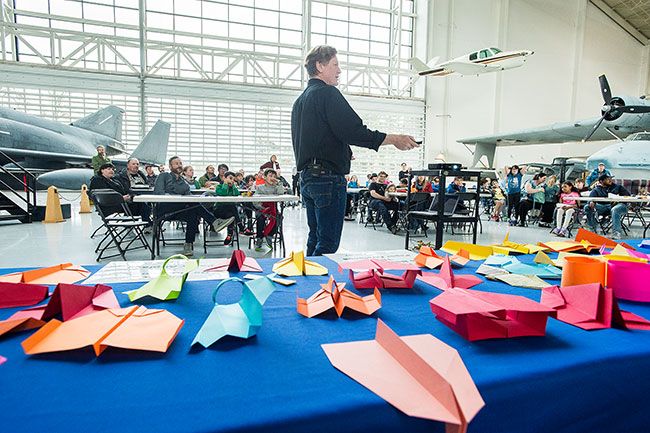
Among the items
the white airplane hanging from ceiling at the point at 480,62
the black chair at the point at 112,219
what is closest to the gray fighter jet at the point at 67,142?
the black chair at the point at 112,219

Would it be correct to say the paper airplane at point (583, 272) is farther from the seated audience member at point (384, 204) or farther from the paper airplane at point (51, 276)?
the seated audience member at point (384, 204)

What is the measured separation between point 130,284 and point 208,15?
39.7 feet

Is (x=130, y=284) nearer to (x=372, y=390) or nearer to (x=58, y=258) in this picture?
(x=372, y=390)

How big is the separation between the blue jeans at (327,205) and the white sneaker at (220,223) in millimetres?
2505

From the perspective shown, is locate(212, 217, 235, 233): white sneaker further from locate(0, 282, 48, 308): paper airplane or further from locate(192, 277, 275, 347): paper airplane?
locate(192, 277, 275, 347): paper airplane

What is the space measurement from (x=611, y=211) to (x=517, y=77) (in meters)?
8.70

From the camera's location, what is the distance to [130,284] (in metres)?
0.84

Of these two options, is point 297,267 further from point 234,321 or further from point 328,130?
point 328,130

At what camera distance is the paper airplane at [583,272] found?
818mm

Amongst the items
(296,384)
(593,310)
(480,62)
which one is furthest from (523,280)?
(480,62)

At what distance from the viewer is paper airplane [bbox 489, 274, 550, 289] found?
0.88 m

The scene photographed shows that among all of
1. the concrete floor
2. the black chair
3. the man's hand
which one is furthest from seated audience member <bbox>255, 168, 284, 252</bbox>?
the man's hand

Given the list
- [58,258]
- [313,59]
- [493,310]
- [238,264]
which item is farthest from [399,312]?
[58,258]

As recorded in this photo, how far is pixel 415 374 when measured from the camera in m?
0.46
